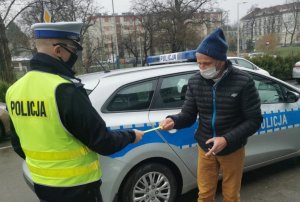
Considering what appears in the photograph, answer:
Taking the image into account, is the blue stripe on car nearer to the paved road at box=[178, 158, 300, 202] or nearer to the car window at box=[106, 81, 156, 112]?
the car window at box=[106, 81, 156, 112]

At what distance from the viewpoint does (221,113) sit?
2713mm

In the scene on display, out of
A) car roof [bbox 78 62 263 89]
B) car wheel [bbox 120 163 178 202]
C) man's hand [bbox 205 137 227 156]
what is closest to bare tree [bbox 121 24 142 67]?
car roof [bbox 78 62 263 89]

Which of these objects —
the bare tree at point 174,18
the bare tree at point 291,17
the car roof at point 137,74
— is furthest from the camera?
the bare tree at point 291,17

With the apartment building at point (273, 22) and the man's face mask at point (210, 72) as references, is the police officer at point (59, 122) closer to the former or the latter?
the man's face mask at point (210, 72)

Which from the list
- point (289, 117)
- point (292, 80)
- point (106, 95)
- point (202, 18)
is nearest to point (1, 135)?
point (106, 95)

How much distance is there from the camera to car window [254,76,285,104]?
4.02 m

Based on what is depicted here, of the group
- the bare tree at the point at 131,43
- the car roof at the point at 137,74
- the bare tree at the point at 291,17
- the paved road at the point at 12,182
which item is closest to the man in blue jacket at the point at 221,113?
the car roof at the point at 137,74

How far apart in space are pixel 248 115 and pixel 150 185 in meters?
1.28

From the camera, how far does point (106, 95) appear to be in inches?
130

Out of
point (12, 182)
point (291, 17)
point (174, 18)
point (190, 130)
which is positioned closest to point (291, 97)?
point (190, 130)

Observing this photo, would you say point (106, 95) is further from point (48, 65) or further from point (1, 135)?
point (1, 135)

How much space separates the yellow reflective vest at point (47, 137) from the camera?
1768mm

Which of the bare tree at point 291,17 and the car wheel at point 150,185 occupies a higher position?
the bare tree at point 291,17

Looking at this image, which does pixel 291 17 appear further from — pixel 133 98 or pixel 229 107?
pixel 229 107
